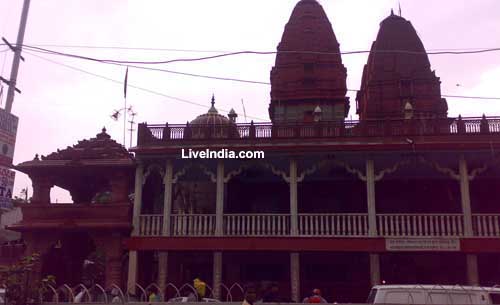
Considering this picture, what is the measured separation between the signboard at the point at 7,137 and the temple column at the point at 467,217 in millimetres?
14562

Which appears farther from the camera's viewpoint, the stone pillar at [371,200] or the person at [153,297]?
the stone pillar at [371,200]

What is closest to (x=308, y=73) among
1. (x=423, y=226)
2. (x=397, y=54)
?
(x=397, y=54)

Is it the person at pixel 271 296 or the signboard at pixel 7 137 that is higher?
the signboard at pixel 7 137

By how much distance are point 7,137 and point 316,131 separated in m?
10.6

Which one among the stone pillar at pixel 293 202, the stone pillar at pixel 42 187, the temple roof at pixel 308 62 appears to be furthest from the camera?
the temple roof at pixel 308 62

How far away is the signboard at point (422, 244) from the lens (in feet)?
61.1

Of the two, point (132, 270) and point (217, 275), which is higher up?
point (132, 270)

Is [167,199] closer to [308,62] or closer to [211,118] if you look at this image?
[211,118]

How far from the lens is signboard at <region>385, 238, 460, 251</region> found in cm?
1861

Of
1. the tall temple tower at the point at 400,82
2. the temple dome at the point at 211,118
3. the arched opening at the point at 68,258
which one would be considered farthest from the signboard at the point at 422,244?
the tall temple tower at the point at 400,82

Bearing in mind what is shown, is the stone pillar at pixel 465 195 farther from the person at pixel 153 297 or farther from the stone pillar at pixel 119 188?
the stone pillar at pixel 119 188

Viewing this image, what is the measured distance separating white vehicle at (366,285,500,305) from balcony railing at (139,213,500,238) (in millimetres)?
6222

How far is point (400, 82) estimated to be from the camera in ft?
115

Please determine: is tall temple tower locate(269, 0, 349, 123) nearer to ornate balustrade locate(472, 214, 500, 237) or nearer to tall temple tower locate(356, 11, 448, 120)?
tall temple tower locate(356, 11, 448, 120)
